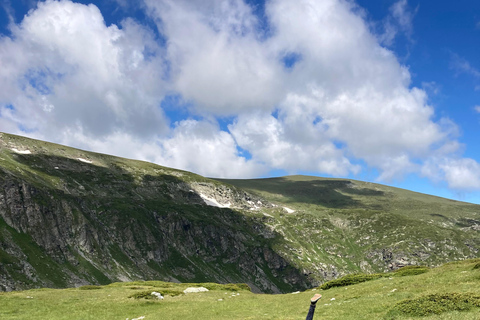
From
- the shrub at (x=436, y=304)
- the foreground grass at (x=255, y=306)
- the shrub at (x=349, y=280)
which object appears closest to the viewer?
the shrub at (x=436, y=304)

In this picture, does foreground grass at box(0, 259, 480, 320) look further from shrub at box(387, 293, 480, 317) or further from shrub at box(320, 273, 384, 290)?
shrub at box(320, 273, 384, 290)

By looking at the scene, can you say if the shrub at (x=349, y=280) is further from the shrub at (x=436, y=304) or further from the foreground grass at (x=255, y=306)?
the shrub at (x=436, y=304)

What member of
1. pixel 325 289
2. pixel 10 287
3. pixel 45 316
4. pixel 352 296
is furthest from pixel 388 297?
pixel 10 287

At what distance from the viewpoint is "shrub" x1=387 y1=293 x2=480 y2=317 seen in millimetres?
24577

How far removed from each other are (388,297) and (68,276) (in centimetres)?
18374

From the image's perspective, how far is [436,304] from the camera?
2561 cm

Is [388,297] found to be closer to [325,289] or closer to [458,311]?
[458,311]

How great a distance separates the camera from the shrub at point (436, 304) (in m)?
24.6

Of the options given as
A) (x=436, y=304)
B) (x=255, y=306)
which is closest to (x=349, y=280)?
(x=255, y=306)

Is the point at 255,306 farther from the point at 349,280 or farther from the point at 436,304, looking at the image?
the point at 436,304

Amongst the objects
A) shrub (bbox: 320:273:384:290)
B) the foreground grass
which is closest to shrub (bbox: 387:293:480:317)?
the foreground grass

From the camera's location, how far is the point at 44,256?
180 meters

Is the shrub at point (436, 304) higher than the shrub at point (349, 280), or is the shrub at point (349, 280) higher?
the shrub at point (436, 304)

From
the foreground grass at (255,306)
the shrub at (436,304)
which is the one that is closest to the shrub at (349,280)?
the foreground grass at (255,306)
